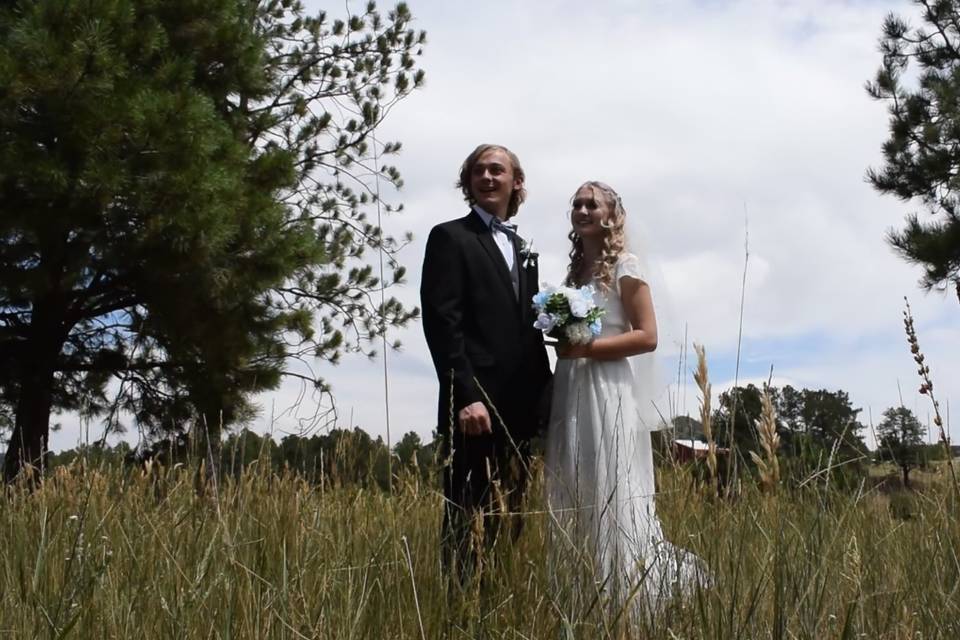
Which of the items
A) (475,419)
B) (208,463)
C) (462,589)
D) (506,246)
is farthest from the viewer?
(208,463)

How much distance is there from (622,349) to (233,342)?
6.96 m

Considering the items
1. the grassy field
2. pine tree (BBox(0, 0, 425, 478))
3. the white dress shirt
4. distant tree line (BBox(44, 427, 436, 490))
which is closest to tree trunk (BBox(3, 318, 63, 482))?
pine tree (BBox(0, 0, 425, 478))

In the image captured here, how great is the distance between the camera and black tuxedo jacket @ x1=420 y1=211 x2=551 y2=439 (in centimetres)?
288

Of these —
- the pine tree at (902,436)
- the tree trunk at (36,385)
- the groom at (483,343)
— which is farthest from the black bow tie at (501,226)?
the tree trunk at (36,385)

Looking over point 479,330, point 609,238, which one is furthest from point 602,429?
point 609,238

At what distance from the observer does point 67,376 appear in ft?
34.6

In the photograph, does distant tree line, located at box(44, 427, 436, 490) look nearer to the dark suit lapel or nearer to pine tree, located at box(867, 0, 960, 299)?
the dark suit lapel

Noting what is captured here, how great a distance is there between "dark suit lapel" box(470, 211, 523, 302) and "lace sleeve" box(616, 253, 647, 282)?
35cm

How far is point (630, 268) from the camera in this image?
3045 millimetres

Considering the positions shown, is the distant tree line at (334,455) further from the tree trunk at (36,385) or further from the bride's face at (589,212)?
the tree trunk at (36,385)

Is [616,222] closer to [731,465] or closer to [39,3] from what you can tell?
[731,465]

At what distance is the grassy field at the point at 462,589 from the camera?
1.64 m

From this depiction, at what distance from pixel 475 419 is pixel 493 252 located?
58 cm

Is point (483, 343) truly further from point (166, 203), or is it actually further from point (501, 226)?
point (166, 203)
